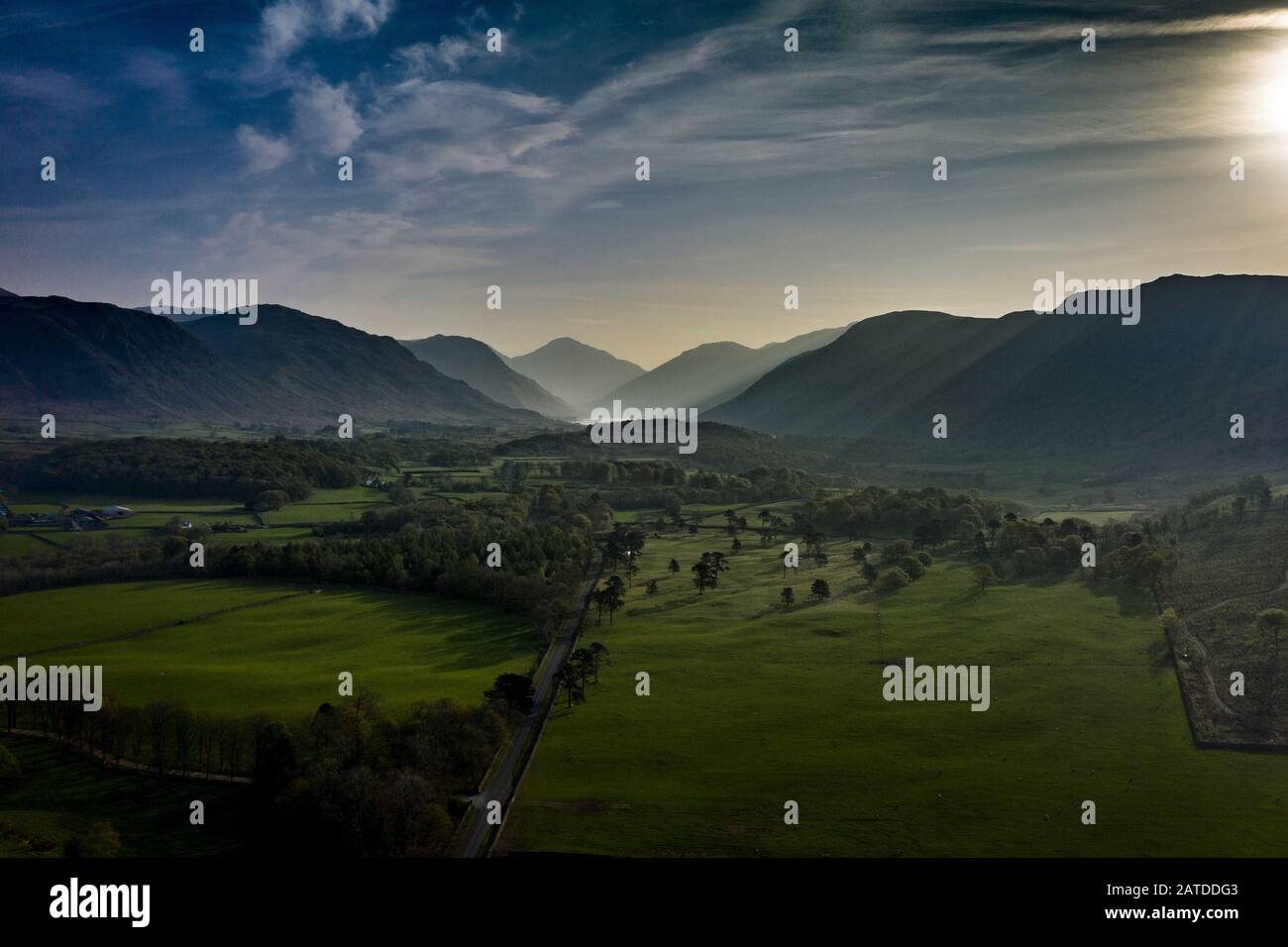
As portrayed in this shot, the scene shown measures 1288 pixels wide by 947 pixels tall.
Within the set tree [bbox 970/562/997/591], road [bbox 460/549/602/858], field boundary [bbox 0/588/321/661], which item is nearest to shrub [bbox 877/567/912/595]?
tree [bbox 970/562/997/591]

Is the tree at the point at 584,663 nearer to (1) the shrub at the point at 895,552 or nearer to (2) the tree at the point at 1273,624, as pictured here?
(2) the tree at the point at 1273,624

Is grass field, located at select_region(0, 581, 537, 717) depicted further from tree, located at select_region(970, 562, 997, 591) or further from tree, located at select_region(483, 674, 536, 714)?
tree, located at select_region(970, 562, 997, 591)

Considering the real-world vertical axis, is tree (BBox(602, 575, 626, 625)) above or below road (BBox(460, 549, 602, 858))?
above

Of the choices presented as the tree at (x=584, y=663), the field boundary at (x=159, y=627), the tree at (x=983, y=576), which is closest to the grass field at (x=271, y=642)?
the field boundary at (x=159, y=627)

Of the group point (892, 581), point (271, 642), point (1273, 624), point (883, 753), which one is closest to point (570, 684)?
point (883, 753)

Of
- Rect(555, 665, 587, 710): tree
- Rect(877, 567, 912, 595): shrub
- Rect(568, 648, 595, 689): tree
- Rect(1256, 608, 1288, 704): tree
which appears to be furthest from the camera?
Rect(877, 567, 912, 595): shrub

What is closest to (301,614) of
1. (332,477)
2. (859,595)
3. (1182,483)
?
(859,595)

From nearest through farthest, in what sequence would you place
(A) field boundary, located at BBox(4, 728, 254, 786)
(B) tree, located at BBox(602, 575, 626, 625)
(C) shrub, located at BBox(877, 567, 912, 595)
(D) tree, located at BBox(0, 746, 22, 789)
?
(D) tree, located at BBox(0, 746, 22, 789) → (A) field boundary, located at BBox(4, 728, 254, 786) → (B) tree, located at BBox(602, 575, 626, 625) → (C) shrub, located at BBox(877, 567, 912, 595)
